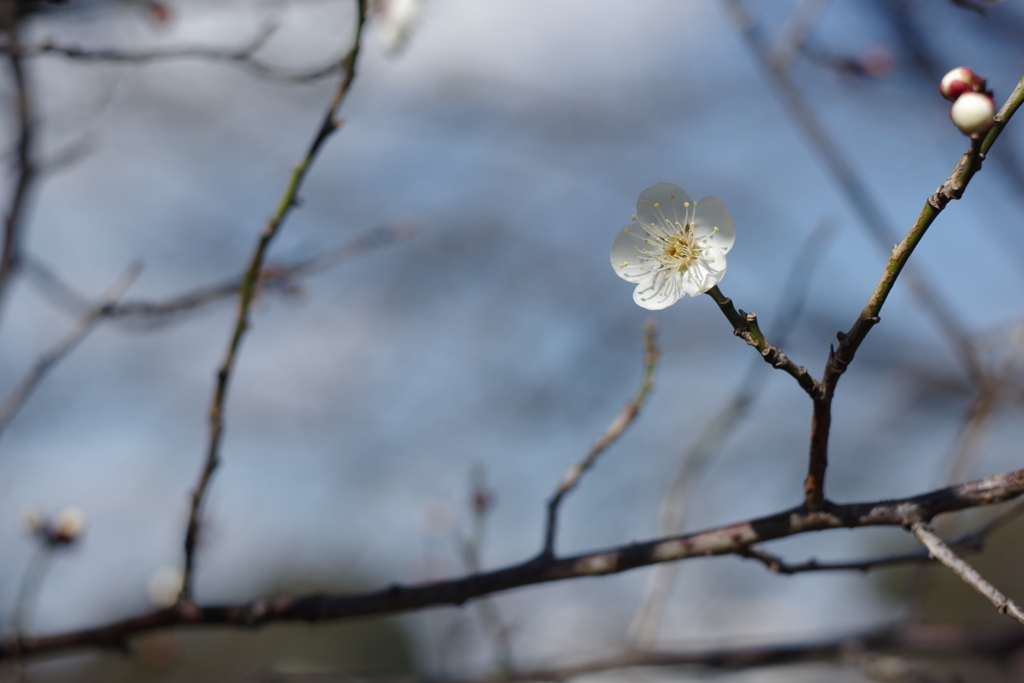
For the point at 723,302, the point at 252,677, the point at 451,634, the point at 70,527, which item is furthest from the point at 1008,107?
the point at 451,634

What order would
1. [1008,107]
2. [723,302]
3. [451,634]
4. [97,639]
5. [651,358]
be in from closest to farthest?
[1008,107] < [723,302] < [651,358] < [97,639] < [451,634]

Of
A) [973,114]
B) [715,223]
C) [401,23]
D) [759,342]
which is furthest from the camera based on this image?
[401,23]

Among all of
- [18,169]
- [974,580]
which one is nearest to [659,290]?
[974,580]

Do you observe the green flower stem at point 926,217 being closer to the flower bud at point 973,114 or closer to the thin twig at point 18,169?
the flower bud at point 973,114

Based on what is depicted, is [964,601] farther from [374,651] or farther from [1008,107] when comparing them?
[1008,107]

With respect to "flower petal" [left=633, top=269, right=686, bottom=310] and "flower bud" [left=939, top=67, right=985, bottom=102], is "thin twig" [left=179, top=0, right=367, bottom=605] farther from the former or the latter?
"flower bud" [left=939, top=67, right=985, bottom=102]

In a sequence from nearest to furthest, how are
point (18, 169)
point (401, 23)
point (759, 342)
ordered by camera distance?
point (759, 342) < point (18, 169) < point (401, 23)

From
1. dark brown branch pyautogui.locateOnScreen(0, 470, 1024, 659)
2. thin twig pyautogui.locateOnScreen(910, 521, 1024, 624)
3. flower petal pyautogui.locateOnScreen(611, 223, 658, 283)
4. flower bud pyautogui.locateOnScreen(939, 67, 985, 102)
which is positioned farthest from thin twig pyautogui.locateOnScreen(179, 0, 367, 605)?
thin twig pyautogui.locateOnScreen(910, 521, 1024, 624)

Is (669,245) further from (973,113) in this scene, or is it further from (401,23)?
(401,23)
